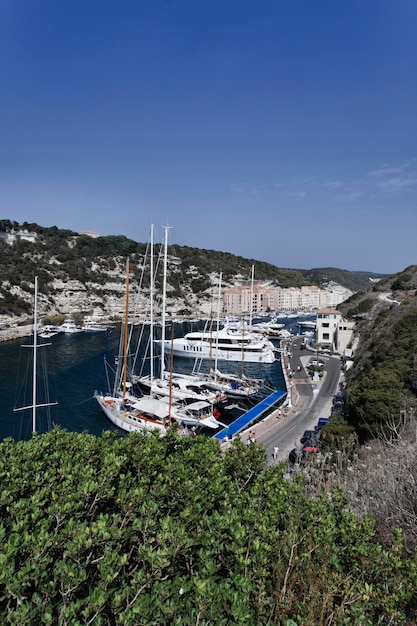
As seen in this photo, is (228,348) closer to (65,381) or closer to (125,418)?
(65,381)

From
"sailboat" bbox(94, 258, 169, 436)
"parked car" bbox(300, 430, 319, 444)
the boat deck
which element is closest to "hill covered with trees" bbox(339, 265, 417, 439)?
"parked car" bbox(300, 430, 319, 444)

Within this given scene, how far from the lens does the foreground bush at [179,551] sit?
286 centimetres

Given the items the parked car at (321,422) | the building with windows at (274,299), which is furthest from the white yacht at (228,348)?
the building with windows at (274,299)

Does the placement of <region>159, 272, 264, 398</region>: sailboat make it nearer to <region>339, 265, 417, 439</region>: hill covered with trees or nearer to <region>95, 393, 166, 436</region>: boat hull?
<region>95, 393, 166, 436</region>: boat hull

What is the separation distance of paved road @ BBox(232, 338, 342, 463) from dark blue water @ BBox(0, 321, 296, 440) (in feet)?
7.35

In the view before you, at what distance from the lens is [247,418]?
19.7 metres

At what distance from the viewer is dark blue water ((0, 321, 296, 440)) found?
2038 centimetres

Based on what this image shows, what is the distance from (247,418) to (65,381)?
1636cm

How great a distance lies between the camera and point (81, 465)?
201 inches

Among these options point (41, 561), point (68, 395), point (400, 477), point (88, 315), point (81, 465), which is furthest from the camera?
point (88, 315)

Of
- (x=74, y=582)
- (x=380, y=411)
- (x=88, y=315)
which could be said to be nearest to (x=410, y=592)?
(x=74, y=582)

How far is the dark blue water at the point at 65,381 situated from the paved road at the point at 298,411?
88.2 inches

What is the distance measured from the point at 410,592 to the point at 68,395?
25.4m

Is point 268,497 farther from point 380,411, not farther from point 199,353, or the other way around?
point 199,353
